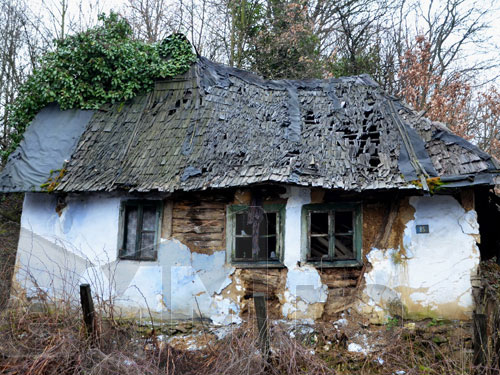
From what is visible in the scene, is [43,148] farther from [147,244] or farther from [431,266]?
[431,266]

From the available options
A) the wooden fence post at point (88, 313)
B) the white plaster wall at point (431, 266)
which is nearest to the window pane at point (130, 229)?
the wooden fence post at point (88, 313)

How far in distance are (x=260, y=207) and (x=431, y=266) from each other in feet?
9.69

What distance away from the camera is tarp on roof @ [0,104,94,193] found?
8031 millimetres

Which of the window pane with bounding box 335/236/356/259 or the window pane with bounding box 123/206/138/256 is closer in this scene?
the window pane with bounding box 335/236/356/259

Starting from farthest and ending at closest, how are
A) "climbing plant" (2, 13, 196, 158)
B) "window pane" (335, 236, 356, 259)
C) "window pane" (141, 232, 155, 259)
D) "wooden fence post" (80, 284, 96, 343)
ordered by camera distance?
1. "climbing plant" (2, 13, 196, 158)
2. "window pane" (141, 232, 155, 259)
3. "window pane" (335, 236, 356, 259)
4. "wooden fence post" (80, 284, 96, 343)

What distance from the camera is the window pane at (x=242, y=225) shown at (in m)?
7.55

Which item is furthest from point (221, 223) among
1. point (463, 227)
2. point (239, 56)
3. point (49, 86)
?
point (239, 56)

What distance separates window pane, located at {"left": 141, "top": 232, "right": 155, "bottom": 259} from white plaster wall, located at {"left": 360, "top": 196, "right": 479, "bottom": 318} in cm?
379

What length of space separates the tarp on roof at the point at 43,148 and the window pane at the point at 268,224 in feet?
13.4

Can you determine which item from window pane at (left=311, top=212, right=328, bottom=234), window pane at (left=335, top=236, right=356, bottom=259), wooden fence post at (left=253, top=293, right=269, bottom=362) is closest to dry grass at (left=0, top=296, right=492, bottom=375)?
wooden fence post at (left=253, top=293, right=269, bottom=362)

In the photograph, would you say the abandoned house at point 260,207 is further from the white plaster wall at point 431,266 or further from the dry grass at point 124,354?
the dry grass at point 124,354

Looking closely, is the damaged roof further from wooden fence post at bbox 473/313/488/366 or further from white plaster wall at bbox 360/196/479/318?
wooden fence post at bbox 473/313/488/366

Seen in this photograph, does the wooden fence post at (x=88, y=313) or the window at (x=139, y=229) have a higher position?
the window at (x=139, y=229)

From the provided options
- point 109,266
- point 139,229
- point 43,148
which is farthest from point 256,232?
point 43,148
